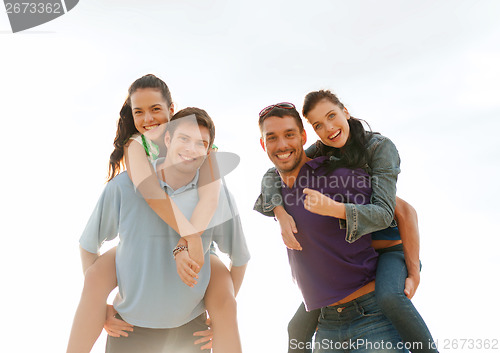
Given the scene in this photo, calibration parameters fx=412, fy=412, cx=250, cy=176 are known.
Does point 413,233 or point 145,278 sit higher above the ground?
point 145,278

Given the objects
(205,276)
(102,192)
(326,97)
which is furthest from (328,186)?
(102,192)

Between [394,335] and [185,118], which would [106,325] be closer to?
[185,118]

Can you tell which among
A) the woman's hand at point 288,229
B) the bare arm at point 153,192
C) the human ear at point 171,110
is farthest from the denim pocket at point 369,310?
the human ear at point 171,110

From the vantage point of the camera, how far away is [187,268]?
2.81 metres

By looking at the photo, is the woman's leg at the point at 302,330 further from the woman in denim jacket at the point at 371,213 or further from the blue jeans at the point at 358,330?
the blue jeans at the point at 358,330

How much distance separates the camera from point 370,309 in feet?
10.3

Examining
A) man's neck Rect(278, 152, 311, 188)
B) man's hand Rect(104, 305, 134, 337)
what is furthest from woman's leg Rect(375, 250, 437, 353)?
man's hand Rect(104, 305, 134, 337)

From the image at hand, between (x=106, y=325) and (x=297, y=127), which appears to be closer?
(x=106, y=325)

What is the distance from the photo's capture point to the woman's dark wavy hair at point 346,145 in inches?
136

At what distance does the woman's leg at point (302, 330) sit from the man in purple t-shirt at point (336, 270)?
0.08m

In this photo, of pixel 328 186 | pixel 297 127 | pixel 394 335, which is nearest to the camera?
pixel 394 335

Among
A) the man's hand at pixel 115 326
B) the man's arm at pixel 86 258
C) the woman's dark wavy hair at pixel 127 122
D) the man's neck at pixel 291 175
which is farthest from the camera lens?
the woman's dark wavy hair at pixel 127 122

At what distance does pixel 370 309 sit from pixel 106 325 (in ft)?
6.59

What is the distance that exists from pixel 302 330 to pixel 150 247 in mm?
1480
